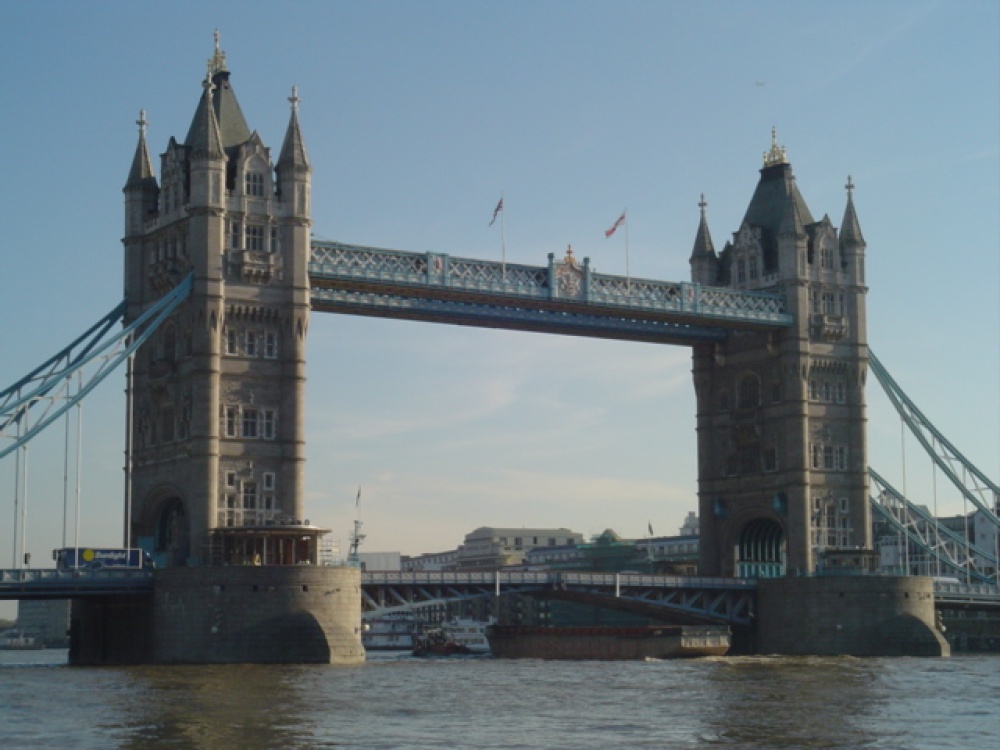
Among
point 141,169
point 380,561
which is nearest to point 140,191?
point 141,169

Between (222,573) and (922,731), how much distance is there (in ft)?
165

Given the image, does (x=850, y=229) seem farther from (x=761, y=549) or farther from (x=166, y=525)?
(x=166, y=525)

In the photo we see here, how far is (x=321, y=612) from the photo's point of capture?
109m

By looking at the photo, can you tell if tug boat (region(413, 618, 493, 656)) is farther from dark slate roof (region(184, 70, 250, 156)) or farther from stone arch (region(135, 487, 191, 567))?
dark slate roof (region(184, 70, 250, 156))

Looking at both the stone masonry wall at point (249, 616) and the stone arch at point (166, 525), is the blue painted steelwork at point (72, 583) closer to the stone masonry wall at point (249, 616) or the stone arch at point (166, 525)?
the stone masonry wall at point (249, 616)

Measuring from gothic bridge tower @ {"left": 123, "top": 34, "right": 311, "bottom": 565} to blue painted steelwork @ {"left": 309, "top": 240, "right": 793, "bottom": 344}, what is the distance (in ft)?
14.4

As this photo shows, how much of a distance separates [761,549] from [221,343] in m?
53.2

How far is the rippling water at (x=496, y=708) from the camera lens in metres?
65.3

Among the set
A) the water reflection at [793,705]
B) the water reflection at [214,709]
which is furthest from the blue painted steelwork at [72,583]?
the water reflection at [793,705]

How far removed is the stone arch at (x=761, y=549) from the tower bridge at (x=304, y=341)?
0.60 ft

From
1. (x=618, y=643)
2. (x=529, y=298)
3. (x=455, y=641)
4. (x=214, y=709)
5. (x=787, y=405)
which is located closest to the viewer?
(x=214, y=709)

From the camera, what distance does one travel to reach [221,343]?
116 metres

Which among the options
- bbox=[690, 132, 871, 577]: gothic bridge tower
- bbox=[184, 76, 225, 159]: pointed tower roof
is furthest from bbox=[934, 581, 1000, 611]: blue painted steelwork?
bbox=[184, 76, 225, 159]: pointed tower roof

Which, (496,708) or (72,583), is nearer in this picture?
(496,708)
